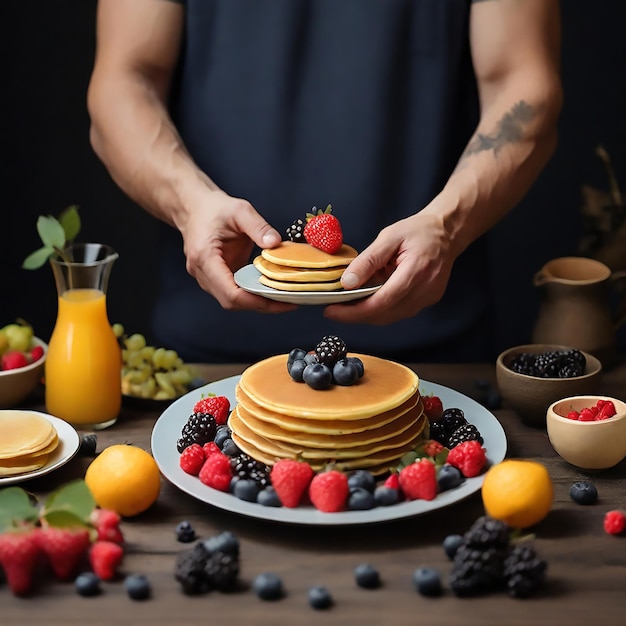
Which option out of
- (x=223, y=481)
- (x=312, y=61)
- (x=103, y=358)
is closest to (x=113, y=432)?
(x=103, y=358)

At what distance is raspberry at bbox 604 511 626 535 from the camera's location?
154 cm

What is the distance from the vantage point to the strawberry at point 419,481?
1.56 meters

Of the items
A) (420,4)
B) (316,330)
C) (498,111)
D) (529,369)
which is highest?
(420,4)

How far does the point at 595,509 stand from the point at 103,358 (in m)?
0.99

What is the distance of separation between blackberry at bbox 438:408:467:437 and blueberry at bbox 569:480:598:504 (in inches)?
9.8

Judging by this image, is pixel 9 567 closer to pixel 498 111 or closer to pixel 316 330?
pixel 316 330

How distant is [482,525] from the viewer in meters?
1.40

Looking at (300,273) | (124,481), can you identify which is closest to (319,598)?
(124,481)

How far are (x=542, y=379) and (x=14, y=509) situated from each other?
1.01 meters

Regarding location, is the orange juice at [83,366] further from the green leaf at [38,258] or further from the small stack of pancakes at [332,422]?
the small stack of pancakes at [332,422]

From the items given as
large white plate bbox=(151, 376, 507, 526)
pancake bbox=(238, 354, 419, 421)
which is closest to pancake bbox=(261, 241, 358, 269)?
pancake bbox=(238, 354, 419, 421)

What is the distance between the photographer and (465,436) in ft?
5.75

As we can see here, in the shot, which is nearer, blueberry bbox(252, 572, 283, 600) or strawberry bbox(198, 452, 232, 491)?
blueberry bbox(252, 572, 283, 600)

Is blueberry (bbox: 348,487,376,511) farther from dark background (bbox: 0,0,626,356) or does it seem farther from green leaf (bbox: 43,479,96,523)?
dark background (bbox: 0,0,626,356)
